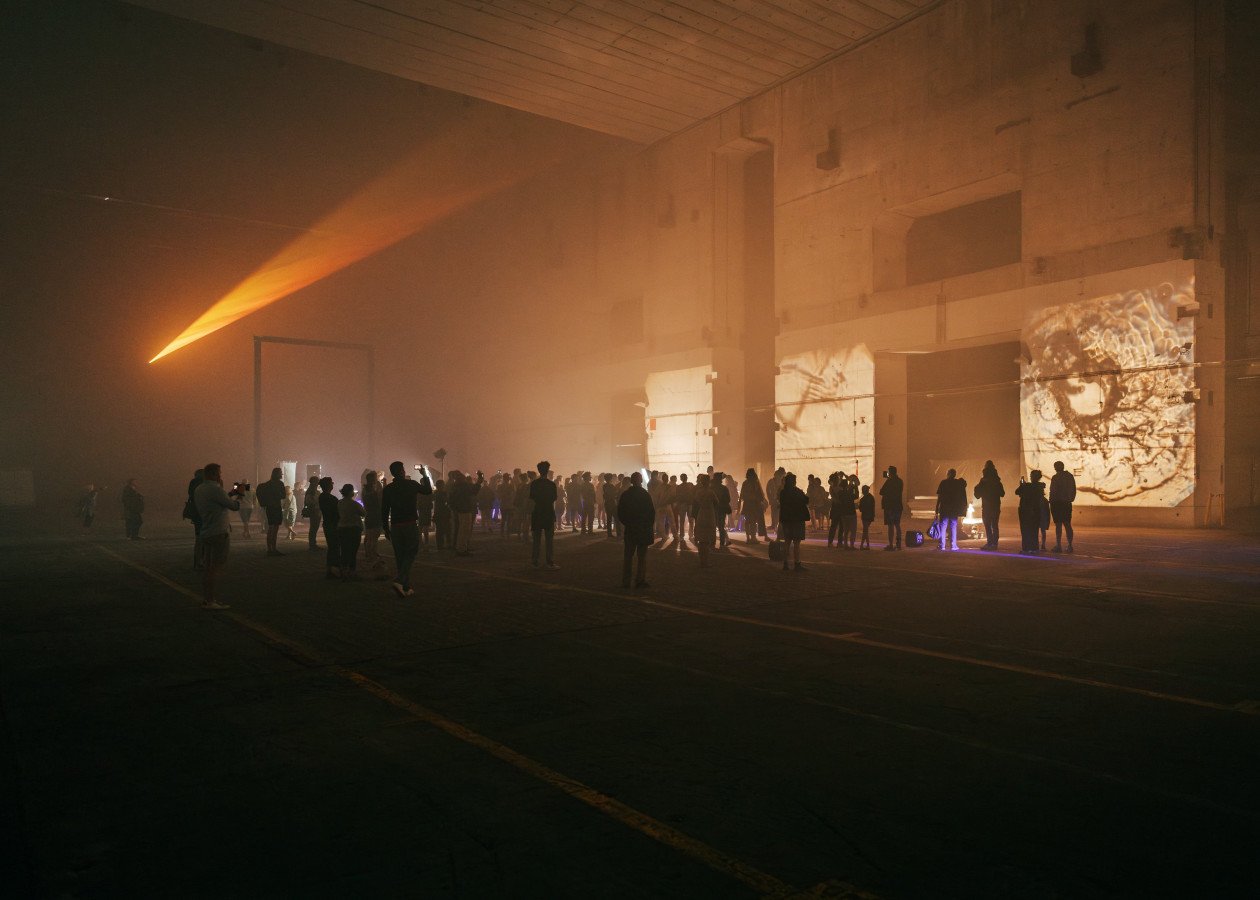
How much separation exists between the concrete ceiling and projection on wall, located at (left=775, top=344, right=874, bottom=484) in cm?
960

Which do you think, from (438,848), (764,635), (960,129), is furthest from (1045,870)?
(960,129)

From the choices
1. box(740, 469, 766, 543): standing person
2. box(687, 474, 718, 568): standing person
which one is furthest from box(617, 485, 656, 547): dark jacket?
box(740, 469, 766, 543): standing person

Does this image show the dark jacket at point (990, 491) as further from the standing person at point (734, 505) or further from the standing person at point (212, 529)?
the standing person at point (212, 529)

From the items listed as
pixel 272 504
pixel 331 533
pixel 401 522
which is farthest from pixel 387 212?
pixel 401 522

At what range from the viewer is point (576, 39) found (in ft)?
81.0

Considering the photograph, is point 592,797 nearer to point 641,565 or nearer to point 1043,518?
point 641,565

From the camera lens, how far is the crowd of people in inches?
428

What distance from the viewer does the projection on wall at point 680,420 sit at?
97.7 ft

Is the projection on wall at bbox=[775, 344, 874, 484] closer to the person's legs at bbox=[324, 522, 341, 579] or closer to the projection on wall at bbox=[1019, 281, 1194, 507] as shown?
the projection on wall at bbox=[1019, 281, 1194, 507]

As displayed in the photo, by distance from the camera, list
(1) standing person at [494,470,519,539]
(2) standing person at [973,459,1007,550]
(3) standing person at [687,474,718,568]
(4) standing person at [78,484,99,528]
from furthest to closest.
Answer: (4) standing person at [78,484,99,528] < (1) standing person at [494,470,519,539] < (2) standing person at [973,459,1007,550] < (3) standing person at [687,474,718,568]

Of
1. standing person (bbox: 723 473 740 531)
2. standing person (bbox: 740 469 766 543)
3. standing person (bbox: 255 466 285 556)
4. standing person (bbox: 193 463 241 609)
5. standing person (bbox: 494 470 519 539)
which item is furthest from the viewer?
standing person (bbox: 723 473 740 531)

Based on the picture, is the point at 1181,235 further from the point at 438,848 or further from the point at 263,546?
the point at 263,546

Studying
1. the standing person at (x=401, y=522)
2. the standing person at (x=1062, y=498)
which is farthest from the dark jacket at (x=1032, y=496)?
the standing person at (x=401, y=522)

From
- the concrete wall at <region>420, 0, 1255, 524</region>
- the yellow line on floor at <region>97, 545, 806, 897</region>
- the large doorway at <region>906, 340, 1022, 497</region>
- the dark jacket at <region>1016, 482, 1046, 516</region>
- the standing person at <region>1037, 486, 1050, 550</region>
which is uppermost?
the concrete wall at <region>420, 0, 1255, 524</region>
